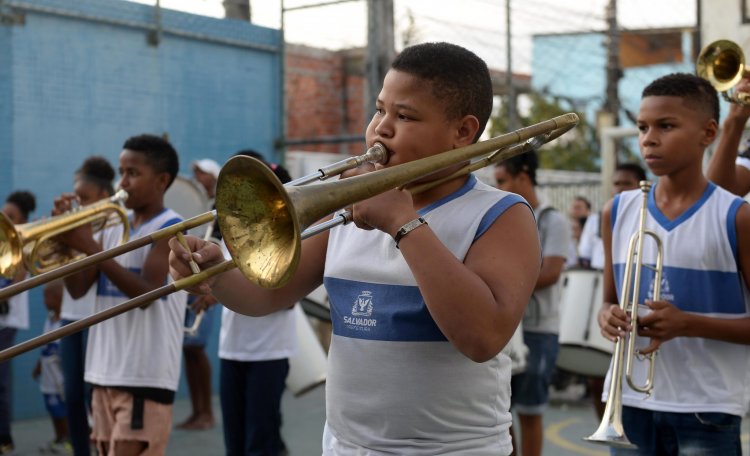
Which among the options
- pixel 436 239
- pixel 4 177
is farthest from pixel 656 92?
pixel 4 177

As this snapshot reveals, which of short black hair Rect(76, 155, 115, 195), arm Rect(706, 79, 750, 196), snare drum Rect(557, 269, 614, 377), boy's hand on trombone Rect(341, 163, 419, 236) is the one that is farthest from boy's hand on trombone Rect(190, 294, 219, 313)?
boy's hand on trombone Rect(341, 163, 419, 236)

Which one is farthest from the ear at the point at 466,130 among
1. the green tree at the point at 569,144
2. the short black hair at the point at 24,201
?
the green tree at the point at 569,144

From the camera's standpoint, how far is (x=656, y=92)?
3.44 meters

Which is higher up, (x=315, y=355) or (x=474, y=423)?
(x=474, y=423)

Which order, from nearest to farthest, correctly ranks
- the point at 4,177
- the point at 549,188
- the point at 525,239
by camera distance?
the point at 525,239, the point at 4,177, the point at 549,188

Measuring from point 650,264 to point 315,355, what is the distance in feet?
10.5

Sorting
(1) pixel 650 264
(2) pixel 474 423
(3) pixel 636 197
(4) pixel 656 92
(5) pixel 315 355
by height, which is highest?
(4) pixel 656 92

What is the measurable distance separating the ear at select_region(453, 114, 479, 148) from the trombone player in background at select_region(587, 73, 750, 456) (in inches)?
44.7

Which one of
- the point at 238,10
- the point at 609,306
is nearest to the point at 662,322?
the point at 609,306

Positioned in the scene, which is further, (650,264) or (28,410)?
(28,410)

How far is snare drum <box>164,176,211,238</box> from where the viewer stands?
23.1 ft

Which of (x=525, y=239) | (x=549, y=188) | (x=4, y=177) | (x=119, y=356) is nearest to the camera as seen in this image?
(x=525, y=239)

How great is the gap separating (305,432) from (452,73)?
17.9 ft

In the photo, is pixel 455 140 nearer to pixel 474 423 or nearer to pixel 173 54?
pixel 474 423
